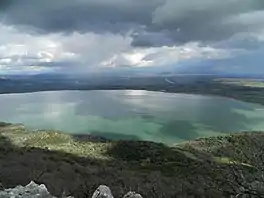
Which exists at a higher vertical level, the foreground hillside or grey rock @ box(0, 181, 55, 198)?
grey rock @ box(0, 181, 55, 198)

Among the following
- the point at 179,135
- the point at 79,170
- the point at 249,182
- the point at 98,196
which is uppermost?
the point at 249,182

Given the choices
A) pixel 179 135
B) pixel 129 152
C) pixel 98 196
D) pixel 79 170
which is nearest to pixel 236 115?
pixel 179 135

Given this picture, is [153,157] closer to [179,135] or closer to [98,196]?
[179,135]

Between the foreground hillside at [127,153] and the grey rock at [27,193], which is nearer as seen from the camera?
the grey rock at [27,193]

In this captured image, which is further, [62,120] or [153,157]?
[62,120]

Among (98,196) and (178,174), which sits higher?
(98,196)

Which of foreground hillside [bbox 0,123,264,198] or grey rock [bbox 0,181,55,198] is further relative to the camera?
foreground hillside [bbox 0,123,264,198]

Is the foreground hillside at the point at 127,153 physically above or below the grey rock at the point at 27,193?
below

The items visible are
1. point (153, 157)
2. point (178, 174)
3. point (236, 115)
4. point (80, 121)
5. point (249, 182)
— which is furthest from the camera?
point (236, 115)

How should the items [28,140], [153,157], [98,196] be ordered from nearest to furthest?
[98,196] < [153,157] < [28,140]

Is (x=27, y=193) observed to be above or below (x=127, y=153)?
above

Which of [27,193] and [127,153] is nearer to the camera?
[27,193]
